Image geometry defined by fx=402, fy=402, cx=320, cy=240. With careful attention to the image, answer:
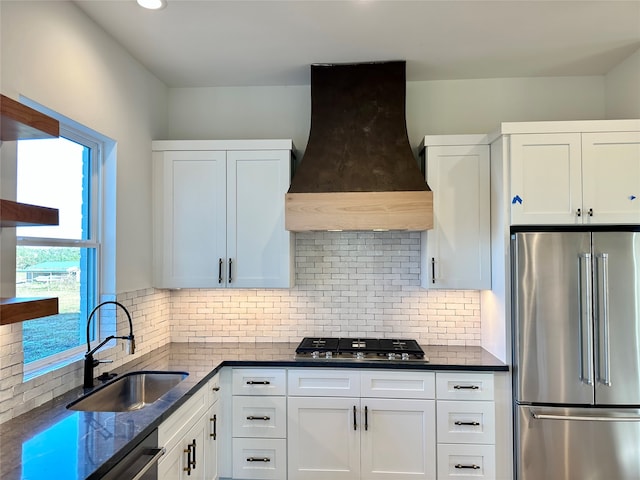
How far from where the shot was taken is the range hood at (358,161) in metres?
2.59

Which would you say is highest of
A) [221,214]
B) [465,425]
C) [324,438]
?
[221,214]

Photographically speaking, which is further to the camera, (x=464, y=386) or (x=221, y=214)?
(x=221, y=214)

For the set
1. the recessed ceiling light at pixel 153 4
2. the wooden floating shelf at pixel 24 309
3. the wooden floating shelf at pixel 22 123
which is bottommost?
the wooden floating shelf at pixel 24 309

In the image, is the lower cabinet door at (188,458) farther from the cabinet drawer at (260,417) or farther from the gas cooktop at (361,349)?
the gas cooktop at (361,349)

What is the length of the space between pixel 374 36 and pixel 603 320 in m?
2.10

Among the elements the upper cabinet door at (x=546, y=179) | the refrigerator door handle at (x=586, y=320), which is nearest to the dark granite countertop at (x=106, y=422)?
the refrigerator door handle at (x=586, y=320)

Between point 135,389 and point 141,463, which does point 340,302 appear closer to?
point 135,389

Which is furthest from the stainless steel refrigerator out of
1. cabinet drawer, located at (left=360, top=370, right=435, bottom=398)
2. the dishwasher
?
the dishwasher

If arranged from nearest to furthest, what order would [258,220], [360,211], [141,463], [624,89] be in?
[141,463] → [360,211] → [624,89] → [258,220]

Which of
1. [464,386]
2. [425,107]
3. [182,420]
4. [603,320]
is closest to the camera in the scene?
[182,420]

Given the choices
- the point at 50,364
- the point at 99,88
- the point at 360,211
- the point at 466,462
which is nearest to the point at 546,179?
the point at 360,211

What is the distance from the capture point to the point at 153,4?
2.04m

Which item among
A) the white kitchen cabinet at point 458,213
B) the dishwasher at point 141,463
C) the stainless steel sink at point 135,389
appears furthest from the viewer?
the white kitchen cabinet at point 458,213

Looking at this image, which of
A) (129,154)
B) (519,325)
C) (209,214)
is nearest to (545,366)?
(519,325)
